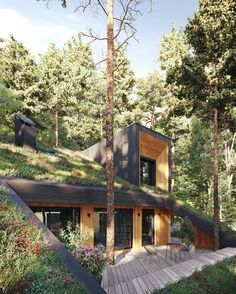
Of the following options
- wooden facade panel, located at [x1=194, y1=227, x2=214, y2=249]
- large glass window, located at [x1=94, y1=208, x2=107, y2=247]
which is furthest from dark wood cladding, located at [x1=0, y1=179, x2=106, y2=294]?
wooden facade panel, located at [x1=194, y1=227, x2=214, y2=249]

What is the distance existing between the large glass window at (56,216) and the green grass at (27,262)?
5.17 metres

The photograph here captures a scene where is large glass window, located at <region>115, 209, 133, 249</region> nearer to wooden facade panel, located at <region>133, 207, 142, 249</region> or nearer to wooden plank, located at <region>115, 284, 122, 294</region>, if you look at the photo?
wooden facade panel, located at <region>133, 207, 142, 249</region>

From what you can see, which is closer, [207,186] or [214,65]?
[214,65]

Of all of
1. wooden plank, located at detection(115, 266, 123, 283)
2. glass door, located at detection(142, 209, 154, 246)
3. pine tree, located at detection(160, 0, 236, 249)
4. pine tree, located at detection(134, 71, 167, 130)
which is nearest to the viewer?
wooden plank, located at detection(115, 266, 123, 283)

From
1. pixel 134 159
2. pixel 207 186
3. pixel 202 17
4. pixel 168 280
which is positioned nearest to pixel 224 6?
pixel 202 17

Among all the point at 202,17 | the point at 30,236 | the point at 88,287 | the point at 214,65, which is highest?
the point at 202,17

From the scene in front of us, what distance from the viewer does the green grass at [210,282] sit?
790 centimetres

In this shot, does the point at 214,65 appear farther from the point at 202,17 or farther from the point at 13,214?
the point at 13,214

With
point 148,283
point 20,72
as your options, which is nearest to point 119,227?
point 148,283

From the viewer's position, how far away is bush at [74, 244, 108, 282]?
746cm

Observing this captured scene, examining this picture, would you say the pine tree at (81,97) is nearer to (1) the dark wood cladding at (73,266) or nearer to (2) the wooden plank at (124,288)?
(2) the wooden plank at (124,288)

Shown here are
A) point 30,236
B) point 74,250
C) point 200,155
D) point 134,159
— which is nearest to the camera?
point 30,236

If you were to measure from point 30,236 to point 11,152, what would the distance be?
9.64 m

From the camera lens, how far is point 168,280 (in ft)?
30.1
